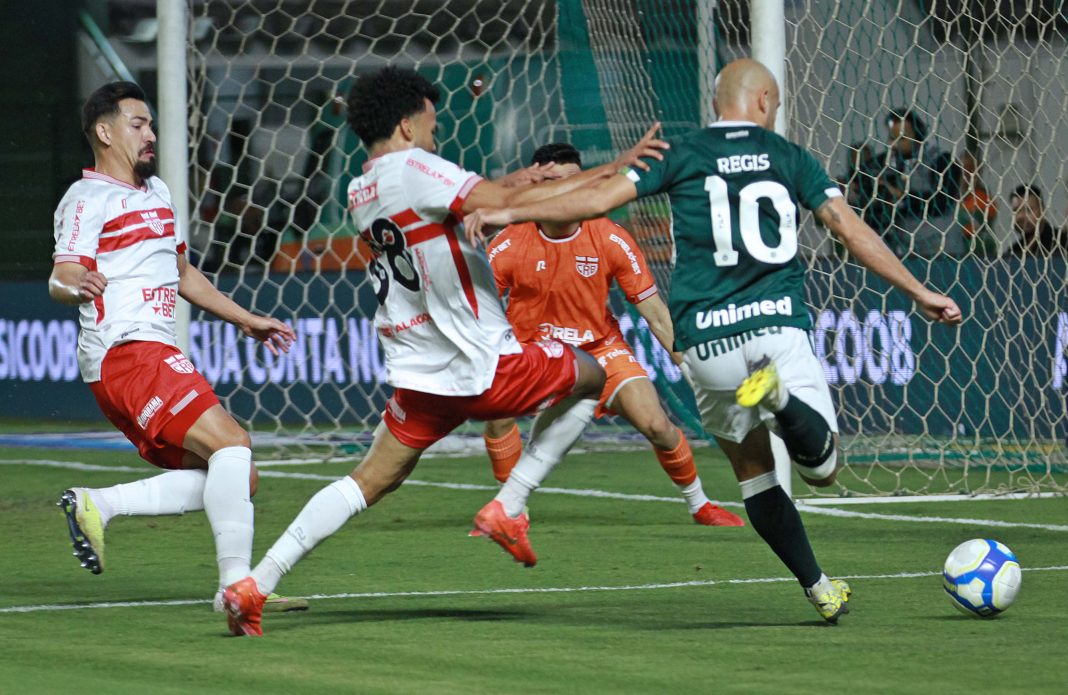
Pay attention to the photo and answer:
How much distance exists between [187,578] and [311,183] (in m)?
8.40

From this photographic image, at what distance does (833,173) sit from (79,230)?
5.56 meters

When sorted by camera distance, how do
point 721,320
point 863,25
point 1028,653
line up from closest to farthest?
point 1028,653
point 721,320
point 863,25

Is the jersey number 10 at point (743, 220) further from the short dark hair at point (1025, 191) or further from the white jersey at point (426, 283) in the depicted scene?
the short dark hair at point (1025, 191)

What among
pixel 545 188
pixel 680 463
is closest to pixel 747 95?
pixel 545 188

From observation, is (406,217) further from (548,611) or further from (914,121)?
(914,121)

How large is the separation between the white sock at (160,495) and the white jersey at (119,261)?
1.28ft

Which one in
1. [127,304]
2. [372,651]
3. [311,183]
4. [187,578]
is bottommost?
[311,183]

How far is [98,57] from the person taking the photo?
16.6 m

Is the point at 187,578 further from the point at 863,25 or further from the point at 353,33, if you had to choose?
the point at 353,33

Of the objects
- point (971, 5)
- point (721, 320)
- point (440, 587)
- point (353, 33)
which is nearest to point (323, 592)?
point (440, 587)

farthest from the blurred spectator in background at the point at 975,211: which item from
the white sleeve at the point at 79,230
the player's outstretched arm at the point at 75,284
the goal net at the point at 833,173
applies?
the player's outstretched arm at the point at 75,284

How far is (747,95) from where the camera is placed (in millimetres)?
5816

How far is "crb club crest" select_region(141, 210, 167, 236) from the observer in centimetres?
608

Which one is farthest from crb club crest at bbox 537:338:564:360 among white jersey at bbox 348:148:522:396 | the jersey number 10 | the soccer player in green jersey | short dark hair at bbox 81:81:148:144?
short dark hair at bbox 81:81:148:144
